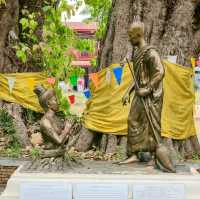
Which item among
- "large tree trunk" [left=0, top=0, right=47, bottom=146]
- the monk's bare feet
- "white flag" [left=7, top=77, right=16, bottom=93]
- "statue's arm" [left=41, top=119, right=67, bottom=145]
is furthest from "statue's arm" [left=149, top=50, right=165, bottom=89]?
"white flag" [left=7, top=77, right=16, bottom=93]

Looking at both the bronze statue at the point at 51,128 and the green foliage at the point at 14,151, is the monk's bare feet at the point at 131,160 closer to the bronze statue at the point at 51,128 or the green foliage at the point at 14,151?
the bronze statue at the point at 51,128

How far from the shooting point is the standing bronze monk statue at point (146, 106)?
857 centimetres

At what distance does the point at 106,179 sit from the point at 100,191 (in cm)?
17

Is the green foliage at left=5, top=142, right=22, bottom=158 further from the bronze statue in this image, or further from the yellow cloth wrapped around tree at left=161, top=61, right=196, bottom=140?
the bronze statue

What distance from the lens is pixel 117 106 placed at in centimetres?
1239

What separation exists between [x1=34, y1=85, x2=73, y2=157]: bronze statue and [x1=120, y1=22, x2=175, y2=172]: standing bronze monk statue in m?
0.92

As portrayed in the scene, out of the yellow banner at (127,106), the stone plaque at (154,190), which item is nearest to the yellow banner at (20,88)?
the yellow banner at (127,106)

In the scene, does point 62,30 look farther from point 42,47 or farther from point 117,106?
point 117,106

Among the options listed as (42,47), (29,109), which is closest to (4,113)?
(29,109)

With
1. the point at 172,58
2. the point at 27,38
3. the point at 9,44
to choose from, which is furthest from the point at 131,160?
the point at 27,38

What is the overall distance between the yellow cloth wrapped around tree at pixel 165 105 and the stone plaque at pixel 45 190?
14.2ft

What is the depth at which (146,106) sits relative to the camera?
28.5 ft

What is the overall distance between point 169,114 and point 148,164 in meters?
3.55

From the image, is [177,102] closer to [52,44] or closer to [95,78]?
[95,78]
